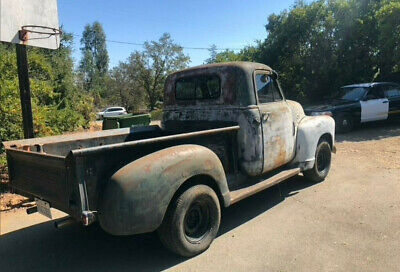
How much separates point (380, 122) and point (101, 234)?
36.6 ft

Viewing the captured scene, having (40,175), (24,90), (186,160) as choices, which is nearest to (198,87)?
(186,160)

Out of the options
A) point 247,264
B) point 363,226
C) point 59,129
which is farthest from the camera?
point 59,129

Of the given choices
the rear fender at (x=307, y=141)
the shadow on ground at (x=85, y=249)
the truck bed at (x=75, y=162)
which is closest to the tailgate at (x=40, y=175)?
the truck bed at (x=75, y=162)

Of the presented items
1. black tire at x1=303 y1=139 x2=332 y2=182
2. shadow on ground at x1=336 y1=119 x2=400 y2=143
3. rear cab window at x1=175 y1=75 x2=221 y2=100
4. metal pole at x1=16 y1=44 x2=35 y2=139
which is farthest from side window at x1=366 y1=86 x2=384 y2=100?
metal pole at x1=16 y1=44 x2=35 y2=139

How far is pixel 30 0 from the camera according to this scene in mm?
5812

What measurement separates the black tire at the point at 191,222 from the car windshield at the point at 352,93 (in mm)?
9268

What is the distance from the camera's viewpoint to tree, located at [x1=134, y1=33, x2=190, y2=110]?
41.2m

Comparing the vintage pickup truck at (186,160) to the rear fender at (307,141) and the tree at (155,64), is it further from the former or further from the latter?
the tree at (155,64)

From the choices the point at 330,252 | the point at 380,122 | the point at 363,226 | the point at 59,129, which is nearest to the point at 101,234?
the point at 330,252

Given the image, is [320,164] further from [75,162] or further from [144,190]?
[75,162]

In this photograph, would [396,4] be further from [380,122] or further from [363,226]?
[363,226]

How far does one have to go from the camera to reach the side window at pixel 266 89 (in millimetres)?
5060

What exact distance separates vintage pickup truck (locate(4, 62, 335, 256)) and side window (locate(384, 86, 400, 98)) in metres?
7.13

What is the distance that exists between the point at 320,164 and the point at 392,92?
7565mm
